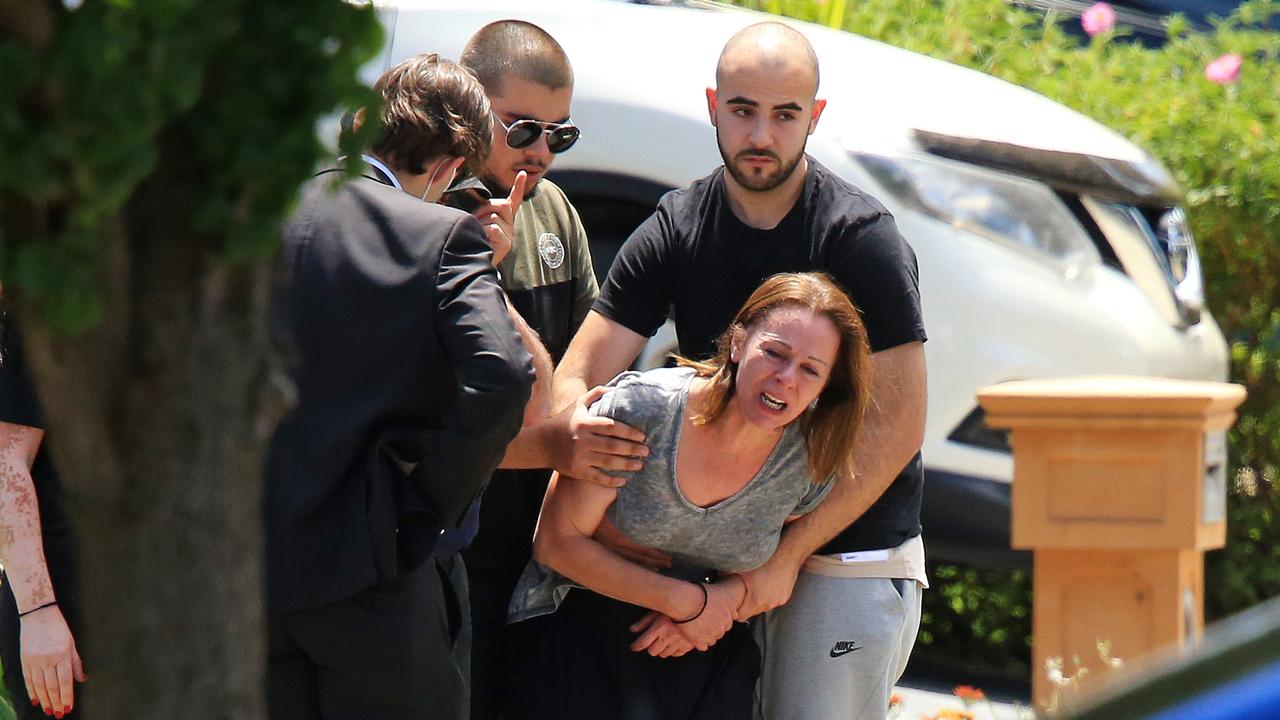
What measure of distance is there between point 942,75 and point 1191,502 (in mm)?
2204

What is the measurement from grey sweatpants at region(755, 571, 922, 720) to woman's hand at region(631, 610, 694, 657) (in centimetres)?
22

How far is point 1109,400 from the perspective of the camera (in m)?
4.14

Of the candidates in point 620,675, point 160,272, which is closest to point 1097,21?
point 620,675

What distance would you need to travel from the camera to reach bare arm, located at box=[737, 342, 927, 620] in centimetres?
342

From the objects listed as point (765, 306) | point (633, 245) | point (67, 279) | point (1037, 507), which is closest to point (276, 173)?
point (67, 279)

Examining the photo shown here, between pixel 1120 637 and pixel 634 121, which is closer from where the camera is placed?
pixel 1120 637

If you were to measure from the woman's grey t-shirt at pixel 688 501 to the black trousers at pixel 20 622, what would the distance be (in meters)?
1.08

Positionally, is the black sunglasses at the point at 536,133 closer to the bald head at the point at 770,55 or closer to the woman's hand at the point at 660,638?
the bald head at the point at 770,55

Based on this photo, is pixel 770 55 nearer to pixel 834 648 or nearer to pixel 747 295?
pixel 747 295

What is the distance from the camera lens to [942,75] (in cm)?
586

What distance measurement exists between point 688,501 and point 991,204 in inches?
100

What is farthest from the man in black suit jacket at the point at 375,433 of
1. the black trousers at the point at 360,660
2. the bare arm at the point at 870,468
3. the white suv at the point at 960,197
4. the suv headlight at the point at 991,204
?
the suv headlight at the point at 991,204

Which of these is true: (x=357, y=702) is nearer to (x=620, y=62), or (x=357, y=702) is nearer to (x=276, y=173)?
(x=276, y=173)

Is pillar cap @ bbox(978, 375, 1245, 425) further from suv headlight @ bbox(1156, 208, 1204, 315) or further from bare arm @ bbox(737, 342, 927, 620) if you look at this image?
suv headlight @ bbox(1156, 208, 1204, 315)
